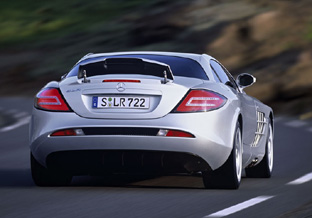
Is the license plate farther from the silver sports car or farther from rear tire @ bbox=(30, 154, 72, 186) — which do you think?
rear tire @ bbox=(30, 154, 72, 186)

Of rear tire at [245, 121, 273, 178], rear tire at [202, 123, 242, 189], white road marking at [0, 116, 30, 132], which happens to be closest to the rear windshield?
rear tire at [202, 123, 242, 189]

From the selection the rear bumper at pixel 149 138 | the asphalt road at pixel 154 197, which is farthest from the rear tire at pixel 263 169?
the rear bumper at pixel 149 138

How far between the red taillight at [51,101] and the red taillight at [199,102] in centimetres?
103

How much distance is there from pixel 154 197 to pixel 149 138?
0.51 meters

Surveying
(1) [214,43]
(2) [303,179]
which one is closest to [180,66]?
(2) [303,179]

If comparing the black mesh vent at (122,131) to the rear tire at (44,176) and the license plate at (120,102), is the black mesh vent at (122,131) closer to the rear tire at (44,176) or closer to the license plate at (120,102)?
the license plate at (120,102)

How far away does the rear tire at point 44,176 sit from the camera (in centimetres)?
985

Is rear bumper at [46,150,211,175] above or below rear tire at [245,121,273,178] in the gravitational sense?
above

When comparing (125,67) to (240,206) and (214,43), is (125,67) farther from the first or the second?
(214,43)

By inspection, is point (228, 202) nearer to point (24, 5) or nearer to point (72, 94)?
point (72, 94)

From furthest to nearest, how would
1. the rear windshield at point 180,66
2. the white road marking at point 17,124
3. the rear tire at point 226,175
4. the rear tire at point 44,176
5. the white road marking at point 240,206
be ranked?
1. the white road marking at point 17,124
2. the rear windshield at point 180,66
3. the rear tire at point 44,176
4. the rear tire at point 226,175
5. the white road marking at point 240,206

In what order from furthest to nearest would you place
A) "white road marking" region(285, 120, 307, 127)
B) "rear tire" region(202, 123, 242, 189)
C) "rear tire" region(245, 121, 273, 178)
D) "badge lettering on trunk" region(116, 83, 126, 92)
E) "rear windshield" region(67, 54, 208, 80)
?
1. "white road marking" region(285, 120, 307, 127)
2. "rear tire" region(245, 121, 273, 178)
3. "rear windshield" region(67, 54, 208, 80)
4. "rear tire" region(202, 123, 242, 189)
5. "badge lettering on trunk" region(116, 83, 126, 92)

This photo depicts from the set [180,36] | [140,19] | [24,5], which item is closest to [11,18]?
[24,5]

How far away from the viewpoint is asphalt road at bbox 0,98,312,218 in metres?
8.12
